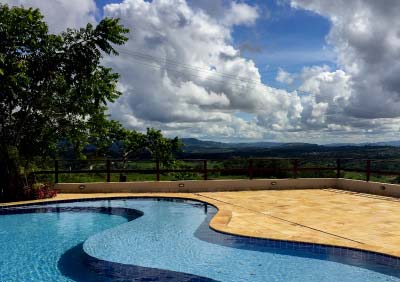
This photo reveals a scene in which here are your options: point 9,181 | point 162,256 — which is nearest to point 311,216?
point 162,256

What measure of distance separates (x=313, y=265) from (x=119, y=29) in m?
10.7

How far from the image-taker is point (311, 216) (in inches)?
386

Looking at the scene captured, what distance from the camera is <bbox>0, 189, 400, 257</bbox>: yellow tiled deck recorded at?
7.53 metres

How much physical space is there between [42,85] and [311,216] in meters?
9.86

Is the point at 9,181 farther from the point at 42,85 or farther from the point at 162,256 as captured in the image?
the point at 162,256

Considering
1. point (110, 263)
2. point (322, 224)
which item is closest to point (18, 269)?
point (110, 263)

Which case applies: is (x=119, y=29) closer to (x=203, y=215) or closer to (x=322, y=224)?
(x=203, y=215)

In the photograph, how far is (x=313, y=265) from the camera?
642 cm

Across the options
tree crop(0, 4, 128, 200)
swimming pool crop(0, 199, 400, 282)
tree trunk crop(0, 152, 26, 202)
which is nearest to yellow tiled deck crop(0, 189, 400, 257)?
swimming pool crop(0, 199, 400, 282)

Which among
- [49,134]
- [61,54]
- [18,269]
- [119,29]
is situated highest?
[119,29]

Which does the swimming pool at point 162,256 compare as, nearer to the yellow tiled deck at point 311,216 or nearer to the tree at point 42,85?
the yellow tiled deck at point 311,216

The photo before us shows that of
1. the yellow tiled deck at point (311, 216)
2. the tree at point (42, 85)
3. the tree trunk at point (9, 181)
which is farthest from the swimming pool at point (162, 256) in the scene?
the tree at point (42, 85)

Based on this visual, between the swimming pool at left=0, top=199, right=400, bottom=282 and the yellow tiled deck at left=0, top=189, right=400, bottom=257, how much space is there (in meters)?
0.47

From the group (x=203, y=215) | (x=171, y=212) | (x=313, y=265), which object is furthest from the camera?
(x=171, y=212)
